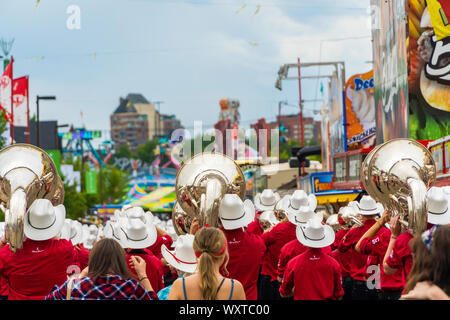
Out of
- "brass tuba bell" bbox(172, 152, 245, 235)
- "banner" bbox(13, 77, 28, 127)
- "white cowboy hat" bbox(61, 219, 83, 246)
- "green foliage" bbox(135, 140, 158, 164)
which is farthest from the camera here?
"green foliage" bbox(135, 140, 158, 164)

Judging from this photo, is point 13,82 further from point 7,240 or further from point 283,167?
point 283,167

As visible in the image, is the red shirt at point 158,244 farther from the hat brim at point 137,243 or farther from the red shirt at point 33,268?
the red shirt at point 33,268

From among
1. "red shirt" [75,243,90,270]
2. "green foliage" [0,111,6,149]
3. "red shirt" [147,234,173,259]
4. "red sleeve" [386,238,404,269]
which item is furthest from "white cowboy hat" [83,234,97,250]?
"green foliage" [0,111,6,149]

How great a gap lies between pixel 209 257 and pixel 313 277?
9.23 ft

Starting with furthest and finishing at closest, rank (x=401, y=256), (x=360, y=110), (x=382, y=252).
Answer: (x=360, y=110)
(x=382, y=252)
(x=401, y=256)

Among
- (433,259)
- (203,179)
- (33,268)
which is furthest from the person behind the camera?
(203,179)

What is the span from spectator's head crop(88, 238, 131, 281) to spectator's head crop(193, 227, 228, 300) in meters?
0.41

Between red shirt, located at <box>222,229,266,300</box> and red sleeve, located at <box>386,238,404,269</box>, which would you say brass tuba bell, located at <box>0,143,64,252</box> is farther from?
red sleeve, located at <box>386,238,404,269</box>

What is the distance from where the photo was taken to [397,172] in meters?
7.06

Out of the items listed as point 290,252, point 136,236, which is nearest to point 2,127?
point 290,252

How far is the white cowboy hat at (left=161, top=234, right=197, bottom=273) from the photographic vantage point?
5.68 meters

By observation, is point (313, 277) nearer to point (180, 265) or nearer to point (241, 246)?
point (241, 246)
